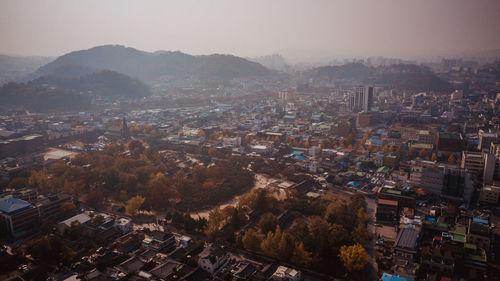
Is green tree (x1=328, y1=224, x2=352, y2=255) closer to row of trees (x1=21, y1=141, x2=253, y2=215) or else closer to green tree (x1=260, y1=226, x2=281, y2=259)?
green tree (x1=260, y1=226, x2=281, y2=259)

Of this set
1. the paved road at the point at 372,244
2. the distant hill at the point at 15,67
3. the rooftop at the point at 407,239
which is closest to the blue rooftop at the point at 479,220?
the rooftop at the point at 407,239

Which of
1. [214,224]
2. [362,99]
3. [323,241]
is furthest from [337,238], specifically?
[362,99]

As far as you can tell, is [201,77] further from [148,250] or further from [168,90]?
[148,250]

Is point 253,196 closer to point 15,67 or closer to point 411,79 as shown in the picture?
point 411,79

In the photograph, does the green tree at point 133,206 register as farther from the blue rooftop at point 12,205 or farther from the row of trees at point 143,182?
the blue rooftop at point 12,205

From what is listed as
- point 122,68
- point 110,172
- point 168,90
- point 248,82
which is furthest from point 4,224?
point 122,68

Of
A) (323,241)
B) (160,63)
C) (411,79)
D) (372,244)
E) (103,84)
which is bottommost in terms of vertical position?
(372,244)

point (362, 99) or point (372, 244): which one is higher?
point (362, 99)
